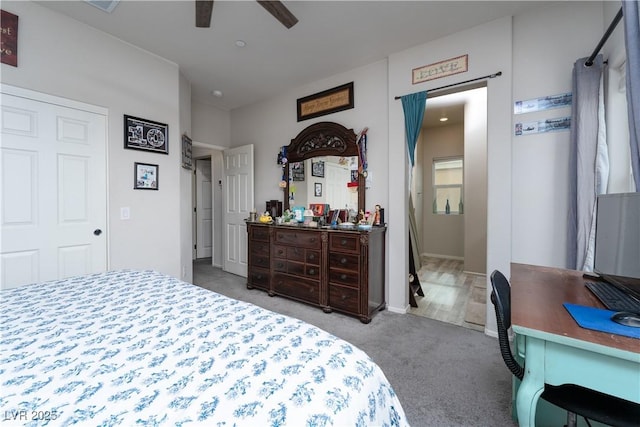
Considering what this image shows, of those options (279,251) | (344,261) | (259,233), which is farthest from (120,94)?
(344,261)

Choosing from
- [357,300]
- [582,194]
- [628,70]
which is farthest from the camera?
[357,300]

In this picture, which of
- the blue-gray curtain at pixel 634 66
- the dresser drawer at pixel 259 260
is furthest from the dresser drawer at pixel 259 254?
the blue-gray curtain at pixel 634 66

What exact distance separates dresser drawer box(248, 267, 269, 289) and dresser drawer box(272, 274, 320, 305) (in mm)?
178

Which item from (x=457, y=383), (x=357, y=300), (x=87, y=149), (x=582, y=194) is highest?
(x=87, y=149)

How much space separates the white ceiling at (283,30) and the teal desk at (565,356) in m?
2.45

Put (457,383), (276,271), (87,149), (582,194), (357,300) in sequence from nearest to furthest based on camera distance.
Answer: (457,383) → (582,194) → (87,149) → (357,300) → (276,271)

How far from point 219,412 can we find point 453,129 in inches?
249

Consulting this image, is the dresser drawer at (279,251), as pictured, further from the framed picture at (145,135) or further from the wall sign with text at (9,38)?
the wall sign with text at (9,38)

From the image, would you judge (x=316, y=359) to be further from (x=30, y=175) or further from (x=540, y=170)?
(x=30, y=175)

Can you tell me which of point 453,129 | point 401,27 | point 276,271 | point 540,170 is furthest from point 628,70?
point 453,129

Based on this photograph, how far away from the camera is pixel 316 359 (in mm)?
819

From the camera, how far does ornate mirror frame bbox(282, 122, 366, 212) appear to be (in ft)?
10.6

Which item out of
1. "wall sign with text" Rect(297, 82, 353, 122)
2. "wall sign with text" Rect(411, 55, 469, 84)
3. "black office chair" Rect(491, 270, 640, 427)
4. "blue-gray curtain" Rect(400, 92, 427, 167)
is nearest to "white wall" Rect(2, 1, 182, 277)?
"wall sign with text" Rect(297, 82, 353, 122)

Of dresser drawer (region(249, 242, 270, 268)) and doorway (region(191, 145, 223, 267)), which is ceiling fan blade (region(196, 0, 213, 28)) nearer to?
dresser drawer (region(249, 242, 270, 268))
